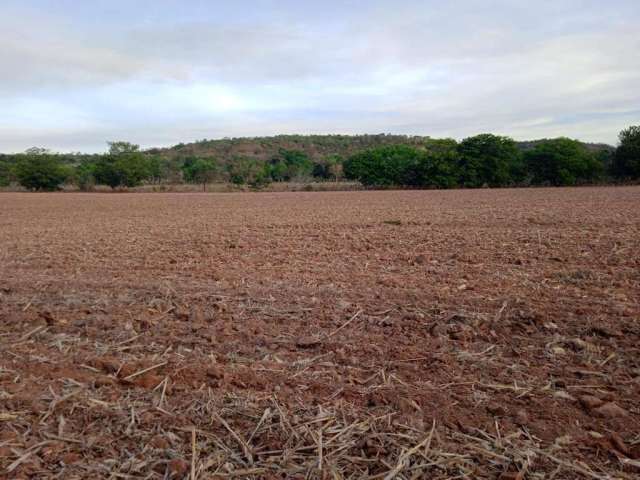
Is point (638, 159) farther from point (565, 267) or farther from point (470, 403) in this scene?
point (470, 403)

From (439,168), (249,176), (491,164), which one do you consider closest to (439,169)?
(439,168)

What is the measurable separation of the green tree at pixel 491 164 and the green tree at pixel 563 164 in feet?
6.25

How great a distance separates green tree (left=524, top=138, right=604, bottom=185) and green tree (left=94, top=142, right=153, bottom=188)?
53567 mm

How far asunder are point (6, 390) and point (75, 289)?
3.62 m

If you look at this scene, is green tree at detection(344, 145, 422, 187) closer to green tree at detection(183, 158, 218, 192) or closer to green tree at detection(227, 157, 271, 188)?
green tree at detection(227, 157, 271, 188)

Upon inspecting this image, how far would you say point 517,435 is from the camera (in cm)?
314

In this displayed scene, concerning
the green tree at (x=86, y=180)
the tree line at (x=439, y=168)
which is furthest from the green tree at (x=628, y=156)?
the green tree at (x=86, y=180)

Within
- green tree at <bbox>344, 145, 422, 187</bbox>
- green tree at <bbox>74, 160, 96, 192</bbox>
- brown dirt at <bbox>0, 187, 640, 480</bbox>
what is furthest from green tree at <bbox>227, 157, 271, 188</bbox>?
brown dirt at <bbox>0, 187, 640, 480</bbox>

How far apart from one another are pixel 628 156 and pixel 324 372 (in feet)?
204

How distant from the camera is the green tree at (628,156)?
178 ft

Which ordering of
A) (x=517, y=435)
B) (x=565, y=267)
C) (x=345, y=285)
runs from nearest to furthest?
(x=517, y=435), (x=345, y=285), (x=565, y=267)

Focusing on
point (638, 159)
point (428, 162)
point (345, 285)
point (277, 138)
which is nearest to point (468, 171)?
point (428, 162)

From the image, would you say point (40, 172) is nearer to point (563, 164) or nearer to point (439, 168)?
point (439, 168)

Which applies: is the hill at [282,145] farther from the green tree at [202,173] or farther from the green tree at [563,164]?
the green tree at [563,164]
